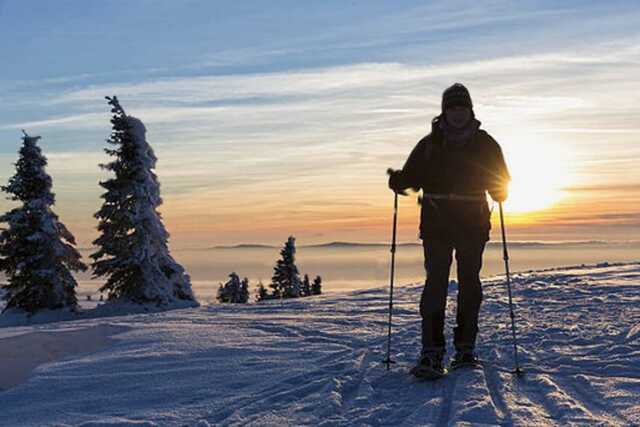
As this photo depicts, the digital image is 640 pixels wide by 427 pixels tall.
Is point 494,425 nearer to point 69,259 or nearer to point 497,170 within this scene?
point 497,170

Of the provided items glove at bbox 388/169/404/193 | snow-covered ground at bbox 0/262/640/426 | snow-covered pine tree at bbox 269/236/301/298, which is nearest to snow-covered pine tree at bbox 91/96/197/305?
snow-covered ground at bbox 0/262/640/426

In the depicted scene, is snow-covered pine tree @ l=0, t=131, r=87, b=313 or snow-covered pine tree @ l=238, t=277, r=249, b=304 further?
snow-covered pine tree @ l=238, t=277, r=249, b=304

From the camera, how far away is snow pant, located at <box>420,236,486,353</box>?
19.0 ft

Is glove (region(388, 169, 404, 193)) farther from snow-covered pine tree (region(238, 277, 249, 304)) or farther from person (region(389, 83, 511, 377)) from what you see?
snow-covered pine tree (region(238, 277, 249, 304))

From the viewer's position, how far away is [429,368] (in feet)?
17.5

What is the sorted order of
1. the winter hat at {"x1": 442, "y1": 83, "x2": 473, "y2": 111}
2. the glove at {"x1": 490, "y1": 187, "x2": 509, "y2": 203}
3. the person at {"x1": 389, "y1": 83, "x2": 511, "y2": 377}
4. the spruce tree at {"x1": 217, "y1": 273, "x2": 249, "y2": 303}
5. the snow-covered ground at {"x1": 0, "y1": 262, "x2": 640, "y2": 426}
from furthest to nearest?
1. the spruce tree at {"x1": 217, "y1": 273, "x2": 249, "y2": 303}
2. the glove at {"x1": 490, "y1": 187, "x2": 509, "y2": 203}
3. the person at {"x1": 389, "y1": 83, "x2": 511, "y2": 377}
4. the winter hat at {"x1": 442, "y1": 83, "x2": 473, "y2": 111}
5. the snow-covered ground at {"x1": 0, "y1": 262, "x2": 640, "y2": 426}

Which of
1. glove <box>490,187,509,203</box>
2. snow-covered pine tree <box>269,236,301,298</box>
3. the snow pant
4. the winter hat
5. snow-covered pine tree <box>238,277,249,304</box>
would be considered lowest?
snow-covered pine tree <box>238,277,249,304</box>

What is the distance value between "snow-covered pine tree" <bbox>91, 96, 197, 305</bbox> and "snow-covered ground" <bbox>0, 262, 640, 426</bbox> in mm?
16917

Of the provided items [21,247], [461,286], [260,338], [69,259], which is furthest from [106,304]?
[461,286]

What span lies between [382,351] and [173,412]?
2900 millimetres

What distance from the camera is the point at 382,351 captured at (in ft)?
22.1

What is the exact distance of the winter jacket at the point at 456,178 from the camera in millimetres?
5805

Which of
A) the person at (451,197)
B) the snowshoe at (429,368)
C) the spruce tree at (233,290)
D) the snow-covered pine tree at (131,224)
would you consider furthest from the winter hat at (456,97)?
the spruce tree at (233,290)

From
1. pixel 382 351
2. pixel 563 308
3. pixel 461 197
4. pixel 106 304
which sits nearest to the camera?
pixel 461 197
